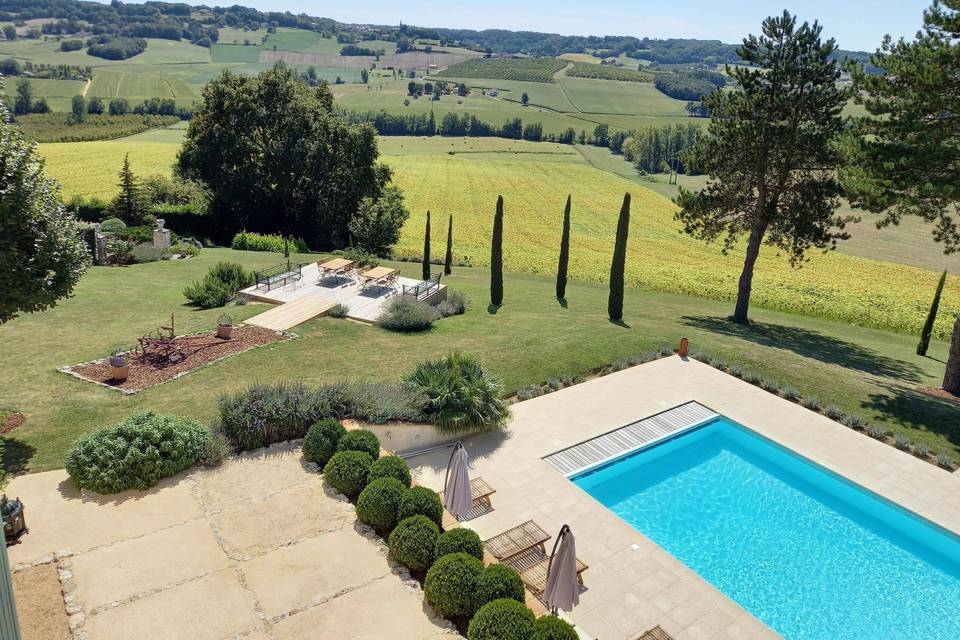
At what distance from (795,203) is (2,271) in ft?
89.2

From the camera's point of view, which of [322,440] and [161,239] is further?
[161,239]

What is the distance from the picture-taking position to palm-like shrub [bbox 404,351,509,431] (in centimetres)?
1525

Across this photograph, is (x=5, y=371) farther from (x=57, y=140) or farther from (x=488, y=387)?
(x=57, y=140)

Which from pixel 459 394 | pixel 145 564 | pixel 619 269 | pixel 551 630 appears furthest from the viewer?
pixel 619 269

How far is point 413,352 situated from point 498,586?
1151cm

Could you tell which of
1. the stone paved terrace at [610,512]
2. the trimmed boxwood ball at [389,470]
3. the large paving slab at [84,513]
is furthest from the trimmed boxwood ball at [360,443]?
the large paving slab at [84,513]

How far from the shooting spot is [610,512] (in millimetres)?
13008

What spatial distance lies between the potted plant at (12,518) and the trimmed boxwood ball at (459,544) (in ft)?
22.7

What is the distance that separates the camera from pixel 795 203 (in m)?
26.0

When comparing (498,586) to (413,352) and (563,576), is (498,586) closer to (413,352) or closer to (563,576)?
(563,576)

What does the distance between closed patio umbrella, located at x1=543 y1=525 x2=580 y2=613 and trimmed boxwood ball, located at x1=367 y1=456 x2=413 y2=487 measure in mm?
3674

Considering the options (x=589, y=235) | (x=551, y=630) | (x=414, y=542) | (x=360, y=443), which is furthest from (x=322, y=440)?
(x=589, y=235)

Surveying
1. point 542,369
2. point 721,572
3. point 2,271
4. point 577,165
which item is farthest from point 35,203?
point 577,165

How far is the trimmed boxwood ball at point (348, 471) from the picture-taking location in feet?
38.4
